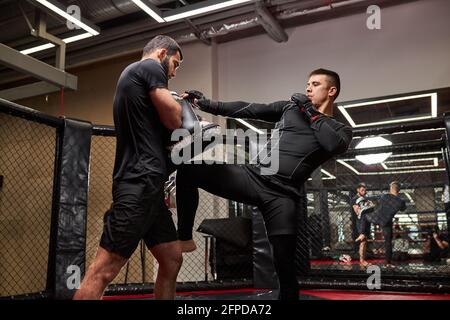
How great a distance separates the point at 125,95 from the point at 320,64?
438cm

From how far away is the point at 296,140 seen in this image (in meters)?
2.07

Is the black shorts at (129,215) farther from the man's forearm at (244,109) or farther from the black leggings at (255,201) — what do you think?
the man's forearm at (244,109)

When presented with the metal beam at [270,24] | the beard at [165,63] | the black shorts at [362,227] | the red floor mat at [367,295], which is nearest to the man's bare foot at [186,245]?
the beard at [165,63]

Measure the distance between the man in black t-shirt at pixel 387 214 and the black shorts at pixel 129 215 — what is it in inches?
186

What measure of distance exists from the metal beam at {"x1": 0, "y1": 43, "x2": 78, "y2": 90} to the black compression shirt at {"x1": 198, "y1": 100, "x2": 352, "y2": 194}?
2.29 meters

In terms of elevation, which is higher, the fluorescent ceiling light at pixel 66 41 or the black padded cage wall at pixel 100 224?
the fluorescent ceiling light at pixel 66 41

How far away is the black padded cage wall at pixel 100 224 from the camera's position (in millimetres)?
2863

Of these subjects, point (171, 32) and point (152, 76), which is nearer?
point (152, 76)

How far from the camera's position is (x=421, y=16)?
5.15 meters

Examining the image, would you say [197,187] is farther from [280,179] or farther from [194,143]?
[280,179]

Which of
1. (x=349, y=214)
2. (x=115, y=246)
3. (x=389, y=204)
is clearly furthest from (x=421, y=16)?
(x=115, y=246)

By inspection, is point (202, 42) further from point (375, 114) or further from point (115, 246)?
point (115, 246)

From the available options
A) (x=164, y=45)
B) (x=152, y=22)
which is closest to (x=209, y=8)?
(x=152, y=22)

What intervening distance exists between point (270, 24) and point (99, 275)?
4618 mm
